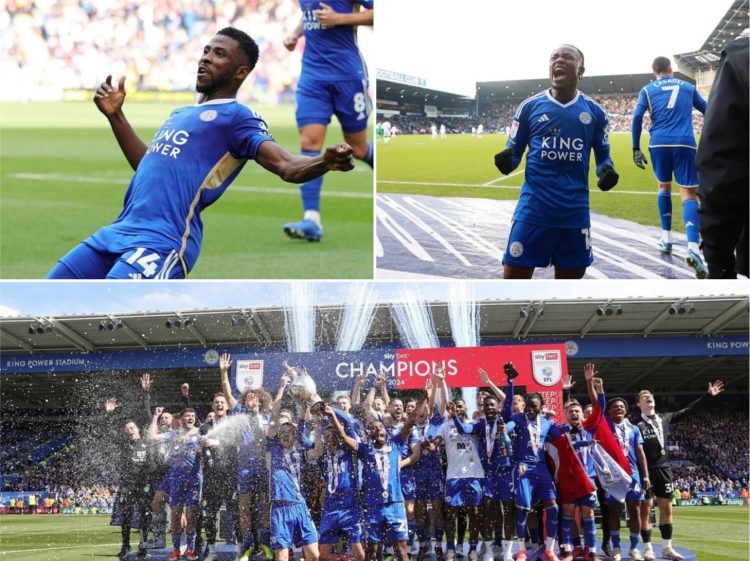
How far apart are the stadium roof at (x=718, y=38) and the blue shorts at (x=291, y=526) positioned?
337cm

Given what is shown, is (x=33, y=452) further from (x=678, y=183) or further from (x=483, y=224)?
(x=678, y=183)

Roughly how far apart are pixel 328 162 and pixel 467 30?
2.23 meters

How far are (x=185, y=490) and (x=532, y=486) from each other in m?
2.08

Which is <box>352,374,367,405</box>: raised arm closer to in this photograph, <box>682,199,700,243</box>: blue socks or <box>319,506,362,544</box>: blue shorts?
<box>319,506,362,544</box>: blue shorts

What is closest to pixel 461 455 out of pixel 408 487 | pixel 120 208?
pixel 408 487

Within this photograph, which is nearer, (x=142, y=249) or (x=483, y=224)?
(x=142, y=249)

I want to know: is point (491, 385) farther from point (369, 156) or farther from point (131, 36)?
point (131, 36)

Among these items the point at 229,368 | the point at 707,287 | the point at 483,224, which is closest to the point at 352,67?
the point at 483,224

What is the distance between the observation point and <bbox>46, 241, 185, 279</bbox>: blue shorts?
4.09 meters

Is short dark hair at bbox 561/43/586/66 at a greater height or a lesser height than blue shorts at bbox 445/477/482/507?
greater

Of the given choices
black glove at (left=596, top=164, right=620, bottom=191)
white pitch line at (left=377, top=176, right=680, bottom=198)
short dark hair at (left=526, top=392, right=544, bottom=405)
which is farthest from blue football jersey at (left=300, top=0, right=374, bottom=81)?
short dark hair at (left=526, top=392, right=544, bottom=405)

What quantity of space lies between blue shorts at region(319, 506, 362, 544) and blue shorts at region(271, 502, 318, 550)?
0.25ft

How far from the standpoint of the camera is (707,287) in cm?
556

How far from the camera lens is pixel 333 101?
21.2 ft
